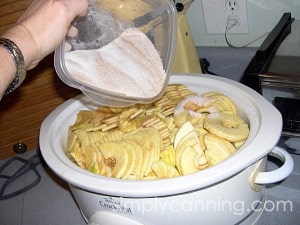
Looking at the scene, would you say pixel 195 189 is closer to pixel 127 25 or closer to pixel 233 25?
pixel 127 25

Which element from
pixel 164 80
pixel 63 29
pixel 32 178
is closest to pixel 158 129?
pixel 164 80

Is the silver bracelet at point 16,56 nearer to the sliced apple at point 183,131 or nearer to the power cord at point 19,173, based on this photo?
the sliced apple at point 183,131

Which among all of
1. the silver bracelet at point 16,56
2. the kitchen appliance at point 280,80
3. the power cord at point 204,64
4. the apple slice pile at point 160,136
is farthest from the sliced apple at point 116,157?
the power cord at point 204,64

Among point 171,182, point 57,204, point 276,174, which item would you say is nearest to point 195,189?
point 171,182

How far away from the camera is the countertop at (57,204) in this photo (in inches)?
26.7

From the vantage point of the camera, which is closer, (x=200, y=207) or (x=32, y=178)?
(x=200, y=207)

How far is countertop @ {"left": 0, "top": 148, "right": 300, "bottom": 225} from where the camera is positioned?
0.68 metres

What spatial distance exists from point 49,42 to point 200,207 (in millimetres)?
331

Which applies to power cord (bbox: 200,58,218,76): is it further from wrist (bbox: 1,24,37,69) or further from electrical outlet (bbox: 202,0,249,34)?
wrist (bbox: 1,24,37,69)

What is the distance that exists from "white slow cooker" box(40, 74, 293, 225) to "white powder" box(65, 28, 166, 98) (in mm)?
145

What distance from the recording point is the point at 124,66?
588 mm

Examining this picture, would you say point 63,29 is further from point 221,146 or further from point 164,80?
point 221,146

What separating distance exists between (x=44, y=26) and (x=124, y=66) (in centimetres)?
14

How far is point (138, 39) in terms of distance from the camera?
62cm
